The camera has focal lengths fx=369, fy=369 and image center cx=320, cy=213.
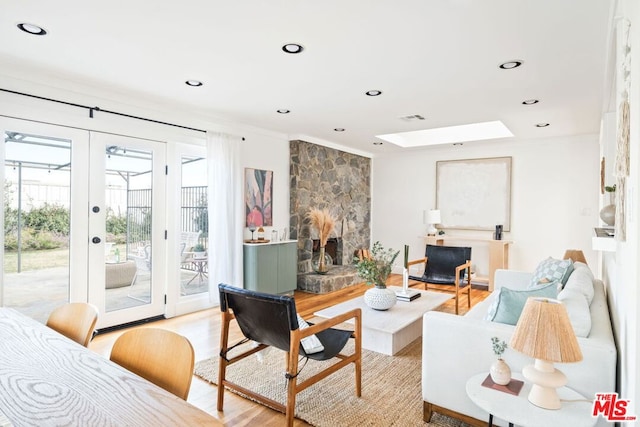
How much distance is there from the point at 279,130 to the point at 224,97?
1603 mm

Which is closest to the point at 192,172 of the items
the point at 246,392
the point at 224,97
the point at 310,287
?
the point at 224,97

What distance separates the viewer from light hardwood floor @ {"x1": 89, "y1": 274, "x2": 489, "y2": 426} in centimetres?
224

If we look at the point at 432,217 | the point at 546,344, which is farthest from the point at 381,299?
the point at 432,217

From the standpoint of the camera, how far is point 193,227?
4.46 metres

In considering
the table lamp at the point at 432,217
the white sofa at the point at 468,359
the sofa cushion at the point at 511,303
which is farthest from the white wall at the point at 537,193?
the sofa cushion at the point at 511,303

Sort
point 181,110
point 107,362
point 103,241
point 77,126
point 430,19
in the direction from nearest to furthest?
point 107,362
point 430,19
point 77,126
point 103,241
point 181,110

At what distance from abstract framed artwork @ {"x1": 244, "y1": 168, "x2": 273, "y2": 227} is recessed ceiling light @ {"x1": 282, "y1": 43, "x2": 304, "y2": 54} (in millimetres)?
2600

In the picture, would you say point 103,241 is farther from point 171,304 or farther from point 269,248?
point 269,248

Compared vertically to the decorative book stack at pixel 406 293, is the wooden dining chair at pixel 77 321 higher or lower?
higher

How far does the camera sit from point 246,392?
2189 mm

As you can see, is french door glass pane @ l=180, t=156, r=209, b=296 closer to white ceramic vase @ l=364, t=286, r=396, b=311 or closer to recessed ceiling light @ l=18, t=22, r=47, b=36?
recessed ceiling light @ l=18, t=22, r=47, b=36

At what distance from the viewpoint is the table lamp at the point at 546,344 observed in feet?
4.68

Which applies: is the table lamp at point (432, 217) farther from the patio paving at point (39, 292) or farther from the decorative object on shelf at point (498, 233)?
the patio paving at point (39, 292)

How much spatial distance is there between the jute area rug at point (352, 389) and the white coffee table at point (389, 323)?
0.09 m
